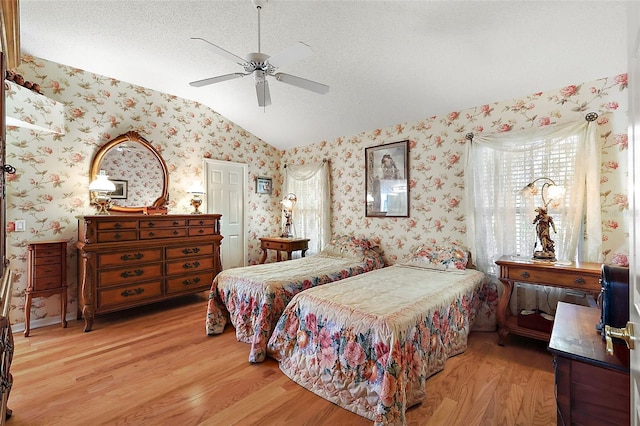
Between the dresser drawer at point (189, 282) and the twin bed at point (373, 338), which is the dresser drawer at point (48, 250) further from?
the twin bed at point (373, 338)

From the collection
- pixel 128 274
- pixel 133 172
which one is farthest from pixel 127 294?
pixel 133 172

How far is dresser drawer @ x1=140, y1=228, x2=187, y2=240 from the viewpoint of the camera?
3.34m

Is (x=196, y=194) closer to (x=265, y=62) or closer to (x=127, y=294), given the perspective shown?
(x=127, y=294)

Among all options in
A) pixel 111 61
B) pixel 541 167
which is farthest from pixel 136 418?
pixel 541 167

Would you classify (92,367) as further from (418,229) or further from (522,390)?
(418,229)

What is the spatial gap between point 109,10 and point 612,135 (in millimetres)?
4342

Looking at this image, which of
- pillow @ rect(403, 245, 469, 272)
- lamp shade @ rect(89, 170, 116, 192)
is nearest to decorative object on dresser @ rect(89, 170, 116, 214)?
lamp shade @ rect(89, 170, 116, 192)

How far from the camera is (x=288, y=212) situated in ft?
16.6

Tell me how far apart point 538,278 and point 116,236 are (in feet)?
13.2

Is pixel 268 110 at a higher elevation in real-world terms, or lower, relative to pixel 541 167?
higher

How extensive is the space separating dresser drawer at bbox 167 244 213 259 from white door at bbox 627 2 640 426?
3777 mm

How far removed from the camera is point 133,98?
372cm

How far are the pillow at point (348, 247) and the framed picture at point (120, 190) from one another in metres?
2.66

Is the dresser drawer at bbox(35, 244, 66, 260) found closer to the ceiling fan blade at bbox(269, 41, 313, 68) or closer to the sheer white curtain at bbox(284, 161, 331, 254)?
the ceiling fan blade at bbox(269, 41, 313, 68)
